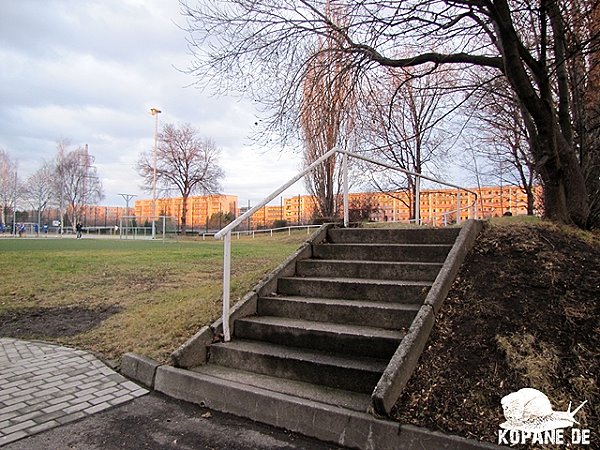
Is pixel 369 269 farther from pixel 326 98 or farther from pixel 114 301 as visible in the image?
pixel 114 301

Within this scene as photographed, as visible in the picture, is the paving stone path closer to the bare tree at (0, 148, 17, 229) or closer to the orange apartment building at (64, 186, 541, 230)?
the orange apartment building at (64, 186, 541, 230)

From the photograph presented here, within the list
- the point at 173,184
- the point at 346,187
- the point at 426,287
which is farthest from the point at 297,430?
the point at 173,184

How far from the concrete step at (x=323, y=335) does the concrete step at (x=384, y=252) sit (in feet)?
3.97

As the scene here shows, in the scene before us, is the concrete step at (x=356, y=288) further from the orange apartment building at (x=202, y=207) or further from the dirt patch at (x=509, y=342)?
the orange apartment building at (x=202, y=207)

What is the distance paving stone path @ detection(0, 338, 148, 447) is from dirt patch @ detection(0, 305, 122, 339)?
633mm

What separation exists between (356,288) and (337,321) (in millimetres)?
451

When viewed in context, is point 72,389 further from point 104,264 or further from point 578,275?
point 104,264

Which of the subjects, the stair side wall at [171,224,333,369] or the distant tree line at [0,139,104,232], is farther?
the distant tree line at [0,139,104,232]

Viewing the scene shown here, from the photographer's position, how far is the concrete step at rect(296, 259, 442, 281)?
4121mm

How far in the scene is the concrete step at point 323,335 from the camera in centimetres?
325

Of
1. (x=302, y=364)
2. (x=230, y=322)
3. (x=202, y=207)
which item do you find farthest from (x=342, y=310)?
(x=202, y=207)

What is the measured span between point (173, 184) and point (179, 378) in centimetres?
4232

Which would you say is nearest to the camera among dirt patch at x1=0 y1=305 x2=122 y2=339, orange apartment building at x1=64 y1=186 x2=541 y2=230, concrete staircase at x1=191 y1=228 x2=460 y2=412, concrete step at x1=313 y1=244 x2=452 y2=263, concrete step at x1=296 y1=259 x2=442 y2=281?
concrete staircase at x1=191 y1=228 x2=460 y2=412

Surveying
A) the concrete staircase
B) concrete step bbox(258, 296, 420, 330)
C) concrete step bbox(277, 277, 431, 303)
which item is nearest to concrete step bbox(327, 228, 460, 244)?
the concrete staircase
